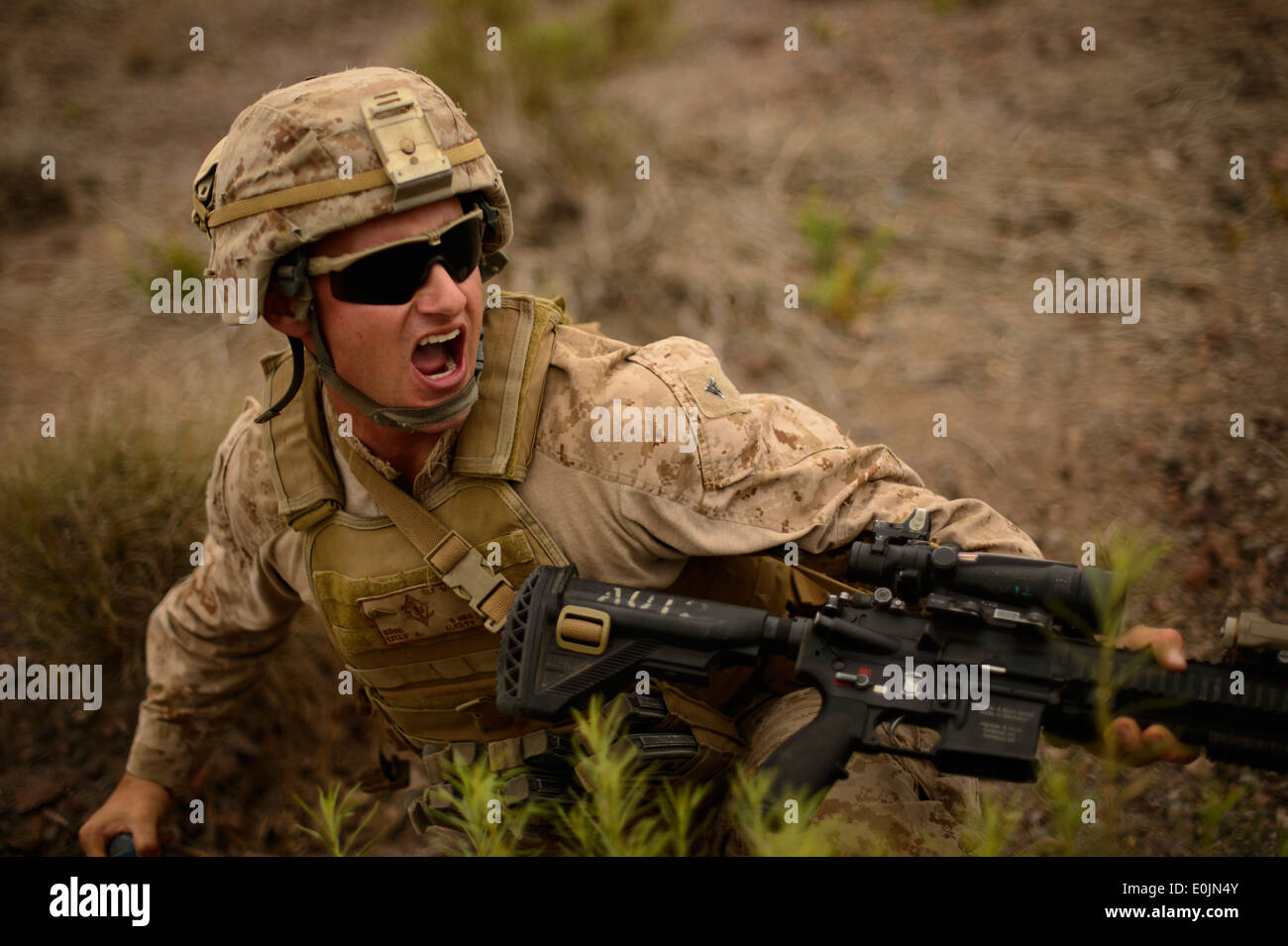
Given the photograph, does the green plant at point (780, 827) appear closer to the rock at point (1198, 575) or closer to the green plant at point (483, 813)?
the green plant at point (483, 813)

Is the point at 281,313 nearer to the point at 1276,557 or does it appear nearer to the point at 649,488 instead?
the point at 649,488

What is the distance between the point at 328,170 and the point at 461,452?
0.72 m

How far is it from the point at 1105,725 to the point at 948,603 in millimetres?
473

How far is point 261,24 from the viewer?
27.8 ft

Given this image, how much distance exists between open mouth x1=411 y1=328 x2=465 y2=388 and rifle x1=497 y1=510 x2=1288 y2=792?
1.71ft

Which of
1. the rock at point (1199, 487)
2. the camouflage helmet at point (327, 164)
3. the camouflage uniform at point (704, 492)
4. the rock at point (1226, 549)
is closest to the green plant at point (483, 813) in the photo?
the camouflage uniform at point (704, 492)

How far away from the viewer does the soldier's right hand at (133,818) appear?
3.15 meters

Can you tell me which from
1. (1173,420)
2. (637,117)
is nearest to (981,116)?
(637,117)

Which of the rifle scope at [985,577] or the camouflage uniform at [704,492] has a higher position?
the camouflage uniform at [704,492]

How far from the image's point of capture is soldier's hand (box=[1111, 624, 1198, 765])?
1.98 m
